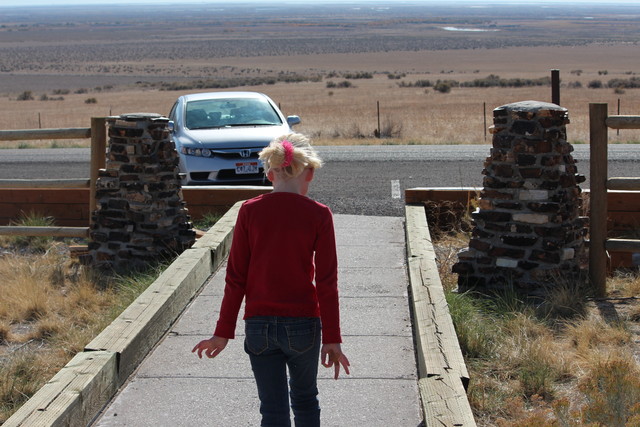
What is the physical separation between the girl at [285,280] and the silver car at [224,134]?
8078mm

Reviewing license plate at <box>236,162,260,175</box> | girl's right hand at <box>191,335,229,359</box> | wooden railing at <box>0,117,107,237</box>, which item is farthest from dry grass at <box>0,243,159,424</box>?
license plate at <box>236,162,260,175</box>

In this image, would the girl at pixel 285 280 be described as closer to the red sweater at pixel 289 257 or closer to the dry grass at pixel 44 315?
the red sweater at pixel 289 257

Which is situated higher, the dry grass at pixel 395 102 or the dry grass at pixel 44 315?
the dry grass at pixel 395 102

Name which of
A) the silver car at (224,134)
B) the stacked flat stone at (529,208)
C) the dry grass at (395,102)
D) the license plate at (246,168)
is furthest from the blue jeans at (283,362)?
the dry grass at (395,102)

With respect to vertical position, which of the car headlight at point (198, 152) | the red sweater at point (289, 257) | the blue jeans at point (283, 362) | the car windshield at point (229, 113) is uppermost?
the car windshield at point (229, 113)

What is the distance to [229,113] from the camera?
1355cm

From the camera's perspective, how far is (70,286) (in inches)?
301

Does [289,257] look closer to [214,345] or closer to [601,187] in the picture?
[214,345]

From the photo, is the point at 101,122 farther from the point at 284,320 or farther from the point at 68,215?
the point at 284,320

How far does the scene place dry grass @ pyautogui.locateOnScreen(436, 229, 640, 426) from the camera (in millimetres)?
4273

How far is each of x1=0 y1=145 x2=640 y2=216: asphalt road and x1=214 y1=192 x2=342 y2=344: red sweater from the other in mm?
6993

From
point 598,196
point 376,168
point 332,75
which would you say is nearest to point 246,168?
point 376,168

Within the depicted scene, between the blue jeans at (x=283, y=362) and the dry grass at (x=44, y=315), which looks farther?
the dry grass at (x=44, y=315)

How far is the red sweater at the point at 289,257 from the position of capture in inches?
140
